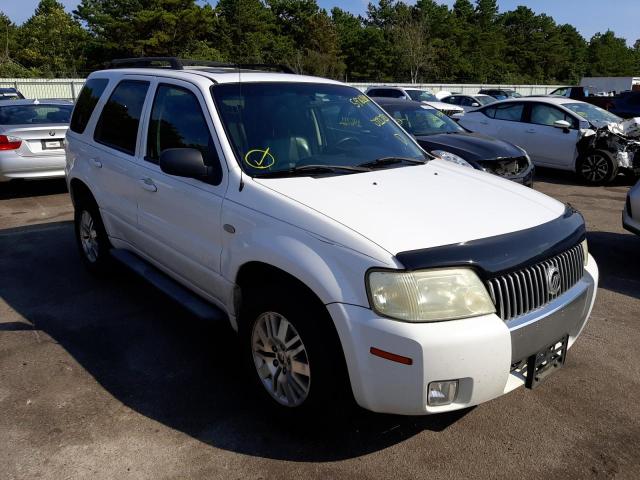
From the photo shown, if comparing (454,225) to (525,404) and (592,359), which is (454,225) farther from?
(592,359)

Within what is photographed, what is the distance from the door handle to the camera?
12.7ft

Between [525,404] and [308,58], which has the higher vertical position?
[308,58]

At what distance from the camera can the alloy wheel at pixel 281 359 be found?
2.84 metres

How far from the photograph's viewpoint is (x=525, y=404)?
333 centimetres

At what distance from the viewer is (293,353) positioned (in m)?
2.87

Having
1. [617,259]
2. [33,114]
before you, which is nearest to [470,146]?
[617,259]

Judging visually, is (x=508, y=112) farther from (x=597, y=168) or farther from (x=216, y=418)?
(x=216, y=418)

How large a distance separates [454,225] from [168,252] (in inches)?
81.2

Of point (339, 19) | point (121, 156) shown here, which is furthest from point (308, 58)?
point (121, 156)

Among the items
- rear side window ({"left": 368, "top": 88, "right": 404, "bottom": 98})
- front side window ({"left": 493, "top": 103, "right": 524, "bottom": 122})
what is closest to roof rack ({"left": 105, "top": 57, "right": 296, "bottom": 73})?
front side window ({"left": 493, "top": 103, "right": 524, "bottom": 122})

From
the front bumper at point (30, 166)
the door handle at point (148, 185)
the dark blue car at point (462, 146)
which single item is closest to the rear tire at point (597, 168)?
the dark blue car at point (462, 146)

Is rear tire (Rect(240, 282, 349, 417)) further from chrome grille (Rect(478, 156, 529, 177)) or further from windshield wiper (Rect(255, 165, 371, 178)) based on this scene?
chrome grille (Rect(478, 156, 529, 177))

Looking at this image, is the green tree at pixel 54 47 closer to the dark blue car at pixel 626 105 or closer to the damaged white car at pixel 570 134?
the dark blue car at pixel 626 105

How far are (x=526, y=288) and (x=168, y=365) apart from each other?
238 centimetres
